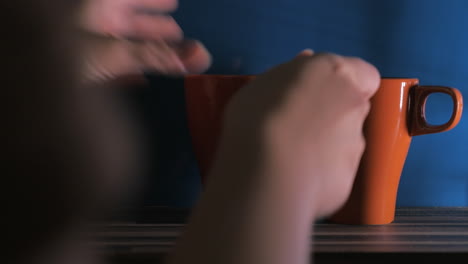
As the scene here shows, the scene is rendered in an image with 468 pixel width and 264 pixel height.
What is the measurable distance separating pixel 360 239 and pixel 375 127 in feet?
0.43

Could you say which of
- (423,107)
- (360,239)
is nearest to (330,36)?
(423,107)

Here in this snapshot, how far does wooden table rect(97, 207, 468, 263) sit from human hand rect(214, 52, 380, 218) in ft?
0.58

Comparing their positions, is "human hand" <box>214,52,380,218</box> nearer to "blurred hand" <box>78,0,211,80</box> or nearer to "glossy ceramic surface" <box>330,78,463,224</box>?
"blurred hand" <box>78,0,211,80</box>

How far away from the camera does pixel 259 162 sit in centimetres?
23

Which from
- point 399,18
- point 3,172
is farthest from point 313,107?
point 399,18

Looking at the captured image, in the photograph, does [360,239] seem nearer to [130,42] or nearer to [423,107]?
[423,107]

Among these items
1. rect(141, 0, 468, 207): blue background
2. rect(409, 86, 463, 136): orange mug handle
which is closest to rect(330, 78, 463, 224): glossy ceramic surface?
rect(409, 86, 463, 136): orange mug handle

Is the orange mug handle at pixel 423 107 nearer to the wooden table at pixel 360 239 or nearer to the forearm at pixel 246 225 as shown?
the wooden table at pixel 360 239

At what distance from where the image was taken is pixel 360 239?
1.74 feet

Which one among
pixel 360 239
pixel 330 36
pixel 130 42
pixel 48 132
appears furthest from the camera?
pixel 330 36

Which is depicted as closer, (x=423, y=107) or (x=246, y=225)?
(x=246, y=225)

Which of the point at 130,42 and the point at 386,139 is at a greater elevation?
the point at 130,42

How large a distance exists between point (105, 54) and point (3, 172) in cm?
11

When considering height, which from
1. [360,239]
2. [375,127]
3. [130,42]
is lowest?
[360,239]
